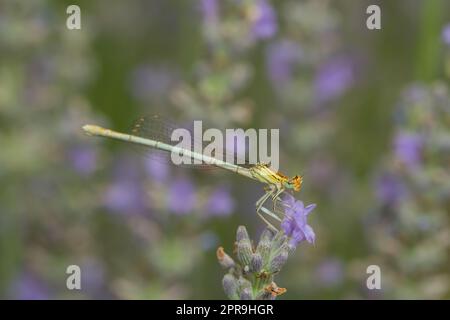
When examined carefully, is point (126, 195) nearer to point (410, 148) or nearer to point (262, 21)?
point (262, 21)

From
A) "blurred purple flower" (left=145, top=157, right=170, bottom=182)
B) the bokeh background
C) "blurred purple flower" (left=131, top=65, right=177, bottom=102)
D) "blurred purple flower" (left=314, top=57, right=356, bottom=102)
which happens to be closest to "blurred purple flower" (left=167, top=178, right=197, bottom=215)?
the bokeh background

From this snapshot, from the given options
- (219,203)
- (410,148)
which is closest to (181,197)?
(219,203)

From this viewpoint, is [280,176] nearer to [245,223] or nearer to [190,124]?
[190,124]

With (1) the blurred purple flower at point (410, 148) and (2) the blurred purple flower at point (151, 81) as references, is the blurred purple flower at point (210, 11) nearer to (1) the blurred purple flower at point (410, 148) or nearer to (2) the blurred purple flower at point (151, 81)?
(1) the blurred purple flower at point (410, 148)

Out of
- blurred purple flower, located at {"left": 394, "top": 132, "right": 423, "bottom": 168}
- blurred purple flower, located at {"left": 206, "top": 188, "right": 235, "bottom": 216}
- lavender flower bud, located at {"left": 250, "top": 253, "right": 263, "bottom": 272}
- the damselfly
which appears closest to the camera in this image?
lavender flower bud, located at {"left": 250, "top": 253, "right": 263, "bottom": 272}

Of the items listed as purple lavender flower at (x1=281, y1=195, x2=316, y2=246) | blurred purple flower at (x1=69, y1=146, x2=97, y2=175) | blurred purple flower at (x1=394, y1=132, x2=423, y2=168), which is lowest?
purple lavender flower at (x1=281, y1=195, x2=316, y2=246)

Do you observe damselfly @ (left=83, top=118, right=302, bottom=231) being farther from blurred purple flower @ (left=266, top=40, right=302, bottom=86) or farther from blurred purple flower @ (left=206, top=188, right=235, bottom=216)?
blurred purple flower @ (left=266, top=40, right=302, bottom=86)

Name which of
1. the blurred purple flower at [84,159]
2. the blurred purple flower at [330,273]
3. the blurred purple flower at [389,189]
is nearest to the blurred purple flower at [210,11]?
the blurred purple flower at [84,159]

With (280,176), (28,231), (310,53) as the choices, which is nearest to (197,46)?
(310,53)
